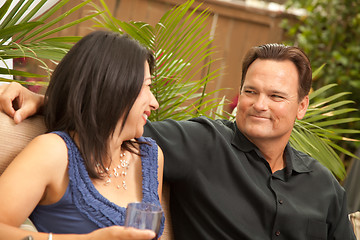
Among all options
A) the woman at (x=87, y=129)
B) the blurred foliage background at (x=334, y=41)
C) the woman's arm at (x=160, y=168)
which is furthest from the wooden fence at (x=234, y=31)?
the woman at (x=87, y=129)

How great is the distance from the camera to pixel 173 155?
1.70 metres

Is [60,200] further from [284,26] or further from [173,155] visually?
[284,26]

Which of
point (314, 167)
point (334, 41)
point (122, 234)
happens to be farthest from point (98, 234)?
point (334, 41)

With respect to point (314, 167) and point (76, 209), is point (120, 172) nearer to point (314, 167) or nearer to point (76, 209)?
point (76, 209)

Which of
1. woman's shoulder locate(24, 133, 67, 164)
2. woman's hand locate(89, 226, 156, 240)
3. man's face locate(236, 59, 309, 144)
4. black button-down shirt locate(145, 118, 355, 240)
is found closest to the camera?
woman's hand locate(89, 226, 156, 240)

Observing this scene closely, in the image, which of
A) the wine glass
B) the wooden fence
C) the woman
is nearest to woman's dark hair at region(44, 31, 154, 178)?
the woman

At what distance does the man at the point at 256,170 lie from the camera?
1.75 m

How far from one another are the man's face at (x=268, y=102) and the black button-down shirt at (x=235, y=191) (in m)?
0.07

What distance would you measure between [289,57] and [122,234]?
1137 mm

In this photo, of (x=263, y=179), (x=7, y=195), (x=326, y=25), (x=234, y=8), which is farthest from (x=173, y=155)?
(x=326, y=25)

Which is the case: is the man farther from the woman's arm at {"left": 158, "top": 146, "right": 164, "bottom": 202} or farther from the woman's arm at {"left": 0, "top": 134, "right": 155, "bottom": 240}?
the woman's arm at {"left": 0, "top": 134, "right": 155, "bottom": 240}

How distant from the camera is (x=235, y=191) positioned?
1811mm

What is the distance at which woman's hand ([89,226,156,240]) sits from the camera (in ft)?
3.56

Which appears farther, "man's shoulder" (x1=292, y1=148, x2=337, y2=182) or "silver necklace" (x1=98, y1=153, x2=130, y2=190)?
"man's shoulder" (x1=292, y1=148, x2=337, y2=182)
